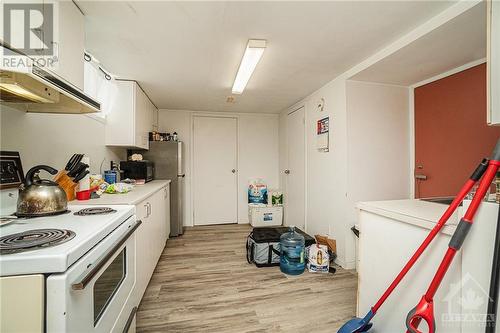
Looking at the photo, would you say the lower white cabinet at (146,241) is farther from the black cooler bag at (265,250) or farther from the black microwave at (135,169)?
the black cooler bag at (265,250)

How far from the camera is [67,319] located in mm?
686

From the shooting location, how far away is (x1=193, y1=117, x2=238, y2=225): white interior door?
4.17 meters

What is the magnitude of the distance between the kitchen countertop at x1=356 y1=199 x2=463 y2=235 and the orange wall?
3.32ft

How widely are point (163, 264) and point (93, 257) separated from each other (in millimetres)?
1919

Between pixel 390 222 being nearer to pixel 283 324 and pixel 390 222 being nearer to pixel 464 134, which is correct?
pixel 283 324

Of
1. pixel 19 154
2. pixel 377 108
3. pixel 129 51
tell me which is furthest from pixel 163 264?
pixel 377 108

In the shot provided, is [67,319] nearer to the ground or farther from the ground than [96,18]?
nearer to the ground

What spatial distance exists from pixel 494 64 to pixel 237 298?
2215mm

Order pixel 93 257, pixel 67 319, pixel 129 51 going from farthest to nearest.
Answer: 1. pixel 129 51
2. pixel 93 257
3. pixel 67 319

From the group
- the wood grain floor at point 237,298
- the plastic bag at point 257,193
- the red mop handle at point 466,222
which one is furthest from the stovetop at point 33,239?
the plastic bag at point 257,193

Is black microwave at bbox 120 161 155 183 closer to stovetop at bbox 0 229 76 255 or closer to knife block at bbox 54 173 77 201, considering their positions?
knife block at bbox 54 173 77 201

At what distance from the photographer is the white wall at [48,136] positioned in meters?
1.25

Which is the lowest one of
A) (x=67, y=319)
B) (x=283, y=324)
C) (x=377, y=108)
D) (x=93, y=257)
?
(x=283, y=324)

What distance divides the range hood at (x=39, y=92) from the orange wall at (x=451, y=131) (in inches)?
118
